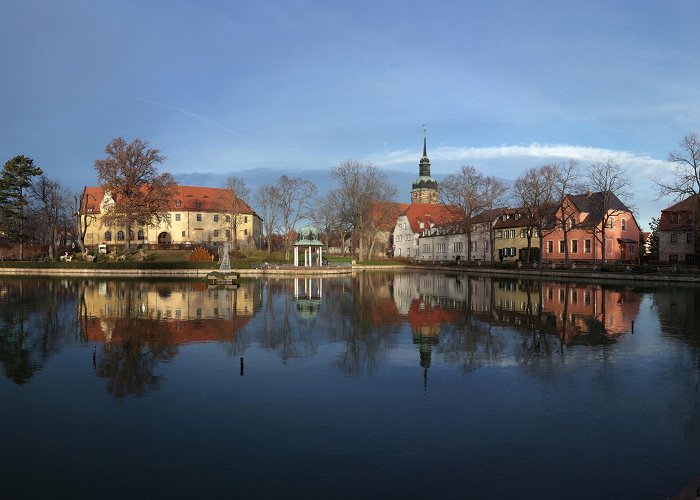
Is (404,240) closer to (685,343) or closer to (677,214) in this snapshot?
(677,214)

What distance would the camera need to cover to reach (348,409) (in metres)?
9.41

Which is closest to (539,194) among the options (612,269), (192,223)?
(612,269)

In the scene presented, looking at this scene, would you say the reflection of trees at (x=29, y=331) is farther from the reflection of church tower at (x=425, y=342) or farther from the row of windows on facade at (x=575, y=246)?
the row of windows on facade at (x=575, y=246)

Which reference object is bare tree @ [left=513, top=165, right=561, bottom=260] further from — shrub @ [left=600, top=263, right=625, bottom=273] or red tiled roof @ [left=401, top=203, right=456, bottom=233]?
red tiled roof @ [left=401, top=203, right=456, bottom=233]

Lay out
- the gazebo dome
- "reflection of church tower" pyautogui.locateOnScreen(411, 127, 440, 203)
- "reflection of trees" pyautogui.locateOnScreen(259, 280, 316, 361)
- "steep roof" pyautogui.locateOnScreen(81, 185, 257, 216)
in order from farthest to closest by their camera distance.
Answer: "reflection of church tower" pyautogui.locateOnScreen(411, 127, 440, 203) < "steep roof" pyautogui.locateOnScreen(81, 185, 257, 216) < the gazebo dome < "reflection of trees" pyautogui.locateOnScreen(259, 280, 316, 361)

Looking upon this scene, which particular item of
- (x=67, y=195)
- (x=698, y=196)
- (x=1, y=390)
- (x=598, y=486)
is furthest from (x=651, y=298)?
(x=67, y=195)

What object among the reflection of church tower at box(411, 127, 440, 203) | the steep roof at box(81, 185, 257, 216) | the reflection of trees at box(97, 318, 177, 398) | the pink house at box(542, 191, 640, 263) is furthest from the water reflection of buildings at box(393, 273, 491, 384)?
the reflection of church tower at box(411, 127, 440, 203)

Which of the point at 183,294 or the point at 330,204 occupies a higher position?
the point at 330,204

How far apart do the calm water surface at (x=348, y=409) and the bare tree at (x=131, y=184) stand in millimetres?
37092

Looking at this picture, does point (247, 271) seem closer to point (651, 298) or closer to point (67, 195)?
point (651, 298)

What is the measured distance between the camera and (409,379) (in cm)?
1153

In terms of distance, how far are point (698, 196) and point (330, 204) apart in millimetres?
55240

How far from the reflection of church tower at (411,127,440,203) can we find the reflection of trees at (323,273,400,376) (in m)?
93.5

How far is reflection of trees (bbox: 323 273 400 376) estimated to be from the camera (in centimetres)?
1344
